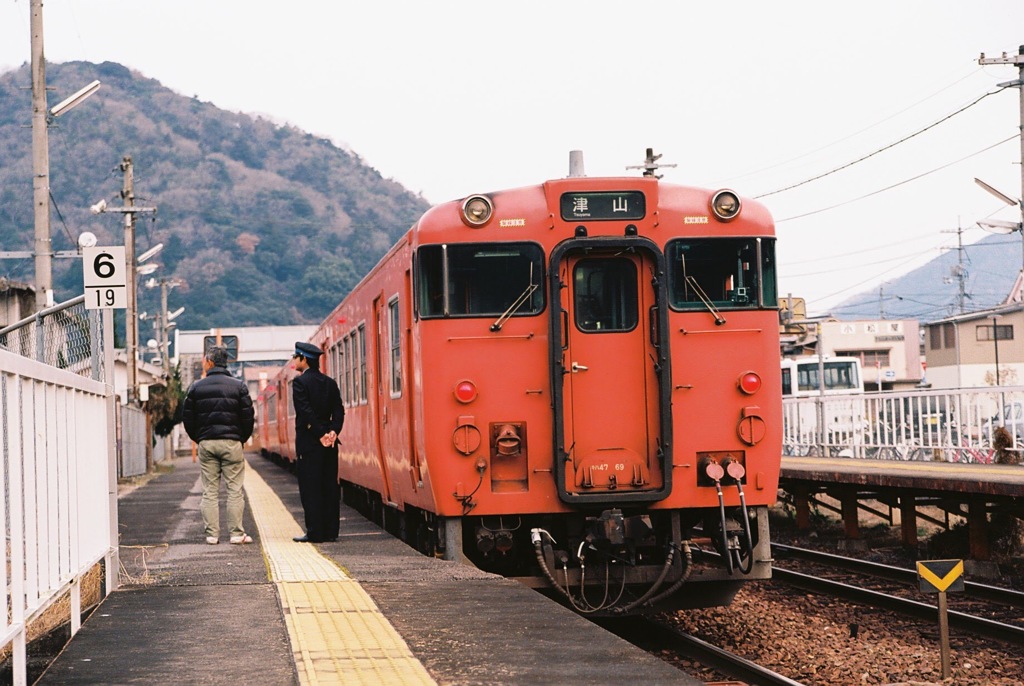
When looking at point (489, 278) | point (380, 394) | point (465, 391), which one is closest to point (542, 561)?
point (465, 391)

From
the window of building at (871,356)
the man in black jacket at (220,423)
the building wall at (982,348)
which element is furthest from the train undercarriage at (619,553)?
the window of building at (871,356)

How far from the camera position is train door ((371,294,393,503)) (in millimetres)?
11969

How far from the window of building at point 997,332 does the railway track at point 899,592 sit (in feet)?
138

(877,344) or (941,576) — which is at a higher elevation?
(877,344)

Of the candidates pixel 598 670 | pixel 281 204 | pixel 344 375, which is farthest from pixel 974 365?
pixel 281 204

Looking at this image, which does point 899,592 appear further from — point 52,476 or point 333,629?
point 52,476

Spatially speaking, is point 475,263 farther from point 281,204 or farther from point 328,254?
point 281,204

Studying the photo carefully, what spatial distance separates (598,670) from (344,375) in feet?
36.3

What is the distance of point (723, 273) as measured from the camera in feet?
30.6

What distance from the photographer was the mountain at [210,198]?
12400 cm

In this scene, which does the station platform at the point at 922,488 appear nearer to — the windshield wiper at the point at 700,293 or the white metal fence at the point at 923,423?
the white metal fence at the point at 923,423

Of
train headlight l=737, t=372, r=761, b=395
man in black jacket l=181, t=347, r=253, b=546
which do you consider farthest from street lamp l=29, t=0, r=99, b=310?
train headlight l=737, t=372, r=761, b=395

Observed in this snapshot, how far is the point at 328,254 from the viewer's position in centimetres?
13200

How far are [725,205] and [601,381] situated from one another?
1526 mm
